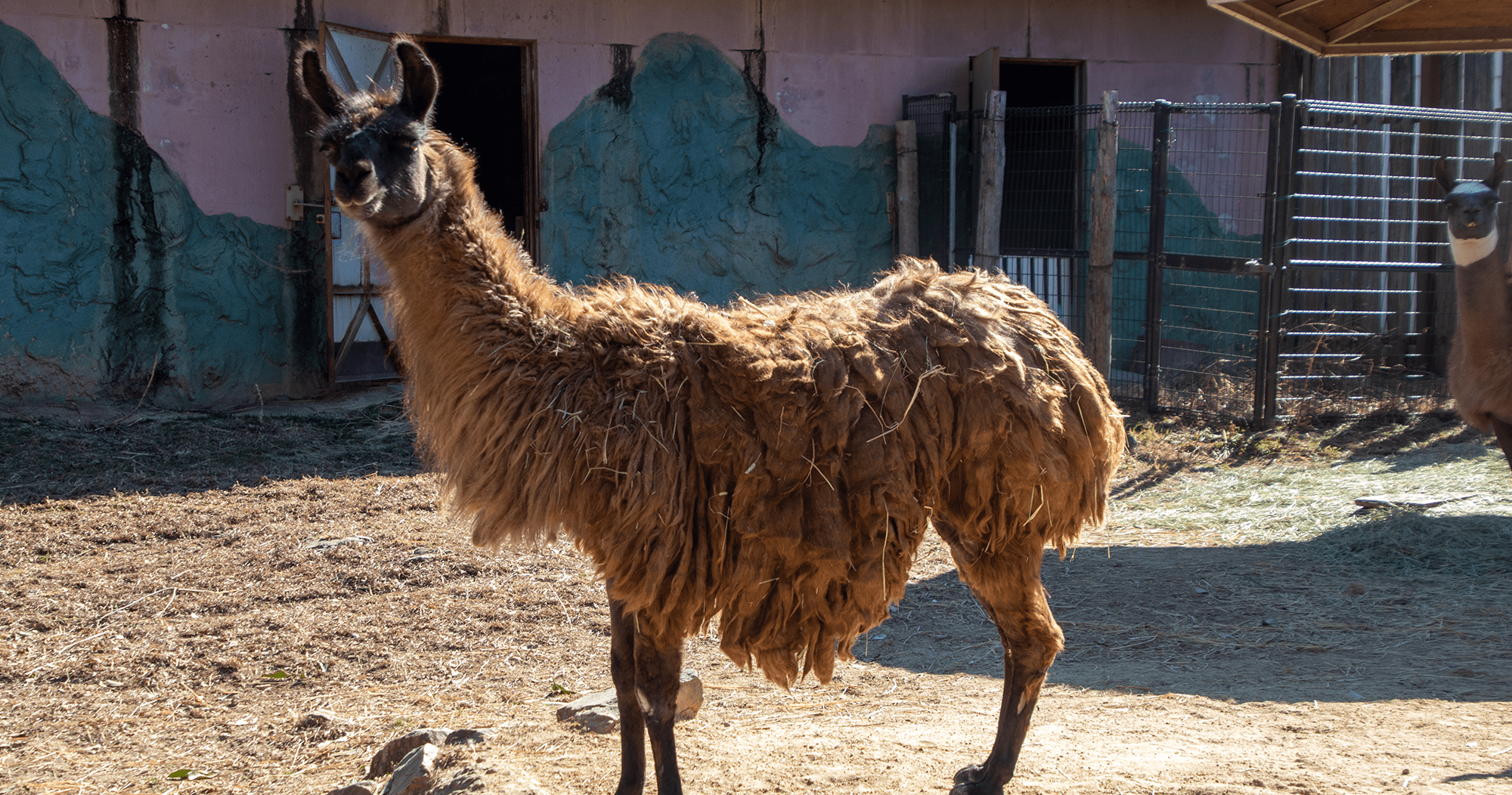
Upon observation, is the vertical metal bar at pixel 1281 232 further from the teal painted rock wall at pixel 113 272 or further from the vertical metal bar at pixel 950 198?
the teal painted rock wall at pixel 113 272

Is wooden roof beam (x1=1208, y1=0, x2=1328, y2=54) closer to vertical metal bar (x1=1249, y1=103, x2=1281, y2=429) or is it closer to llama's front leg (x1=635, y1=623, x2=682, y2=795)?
vertical metal bar (x1=1249, y1=103, x2=1281, y2=429)

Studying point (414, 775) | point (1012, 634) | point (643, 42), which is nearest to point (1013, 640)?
point (1012, 634)

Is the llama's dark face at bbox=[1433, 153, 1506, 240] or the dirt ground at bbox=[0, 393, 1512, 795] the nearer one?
the dirt ground at bbox=[0, 393, 1512, 795]

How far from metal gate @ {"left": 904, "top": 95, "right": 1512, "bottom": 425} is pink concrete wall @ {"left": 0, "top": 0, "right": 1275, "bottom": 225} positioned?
530 millimetres

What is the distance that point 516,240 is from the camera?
10.6 feet

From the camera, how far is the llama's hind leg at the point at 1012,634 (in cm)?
315

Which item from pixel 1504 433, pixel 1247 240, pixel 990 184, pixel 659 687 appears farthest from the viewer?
pixel 990 184

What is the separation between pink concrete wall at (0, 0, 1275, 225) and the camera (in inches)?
335

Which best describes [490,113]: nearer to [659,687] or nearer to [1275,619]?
[1275,619]

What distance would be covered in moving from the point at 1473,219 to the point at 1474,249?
202 millimetres

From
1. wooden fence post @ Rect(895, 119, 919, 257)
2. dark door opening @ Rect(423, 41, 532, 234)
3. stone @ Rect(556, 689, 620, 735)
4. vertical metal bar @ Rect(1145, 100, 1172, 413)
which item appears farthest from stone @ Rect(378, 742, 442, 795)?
dark door opening @ Rect(423, 41, 532, 234)

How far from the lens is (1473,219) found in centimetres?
615

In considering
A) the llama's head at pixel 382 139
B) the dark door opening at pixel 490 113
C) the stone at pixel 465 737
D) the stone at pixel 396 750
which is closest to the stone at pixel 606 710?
the stone at pixel 465 737

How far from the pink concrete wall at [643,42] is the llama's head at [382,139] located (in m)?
6.49
